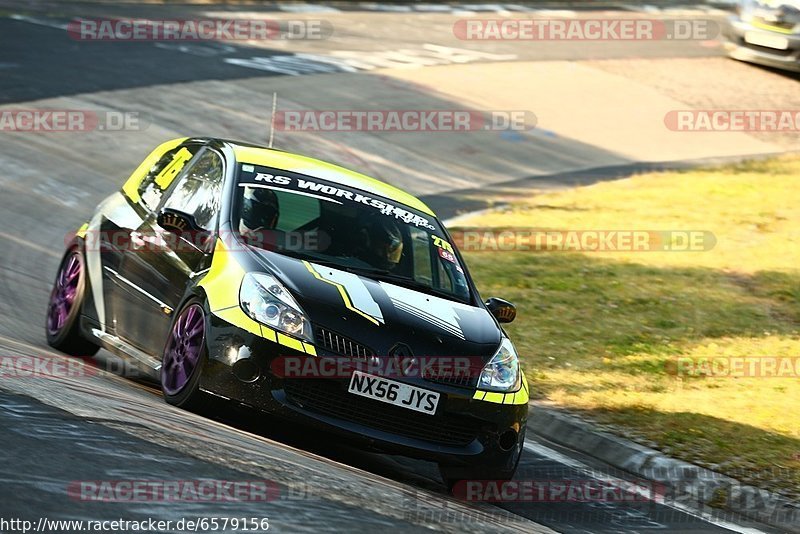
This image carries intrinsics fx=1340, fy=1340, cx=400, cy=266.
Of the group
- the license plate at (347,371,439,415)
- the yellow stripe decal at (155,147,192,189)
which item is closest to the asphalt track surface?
the license plate at (347,371,439,415)

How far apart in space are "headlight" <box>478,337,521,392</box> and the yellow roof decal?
1.58 metres

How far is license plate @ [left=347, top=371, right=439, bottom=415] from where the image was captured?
675cm

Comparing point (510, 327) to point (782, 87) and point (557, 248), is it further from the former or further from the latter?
point (782, 87)

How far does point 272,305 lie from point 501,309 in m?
1.74

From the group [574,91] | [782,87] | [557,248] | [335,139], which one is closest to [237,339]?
[557,248]

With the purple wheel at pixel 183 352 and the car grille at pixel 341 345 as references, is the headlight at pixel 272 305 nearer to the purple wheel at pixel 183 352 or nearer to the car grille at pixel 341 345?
Result: the car grille at pixel 341 345

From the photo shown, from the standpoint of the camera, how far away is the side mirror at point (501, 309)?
26.6 ft

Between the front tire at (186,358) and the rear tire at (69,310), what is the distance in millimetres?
1657

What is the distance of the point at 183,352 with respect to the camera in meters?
7.30

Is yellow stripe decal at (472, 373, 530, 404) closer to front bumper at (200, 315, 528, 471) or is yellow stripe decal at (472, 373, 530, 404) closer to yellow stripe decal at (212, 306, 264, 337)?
front bumper at (200, 315, 528, 471)

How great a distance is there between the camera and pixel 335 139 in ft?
64.0

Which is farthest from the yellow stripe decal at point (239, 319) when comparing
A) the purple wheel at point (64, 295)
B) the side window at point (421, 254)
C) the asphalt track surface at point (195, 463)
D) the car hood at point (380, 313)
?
the purple wheel at point (64, 295)

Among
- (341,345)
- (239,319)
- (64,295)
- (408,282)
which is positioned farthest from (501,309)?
(64,295)

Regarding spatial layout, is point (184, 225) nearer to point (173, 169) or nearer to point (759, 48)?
point (173, 169)
